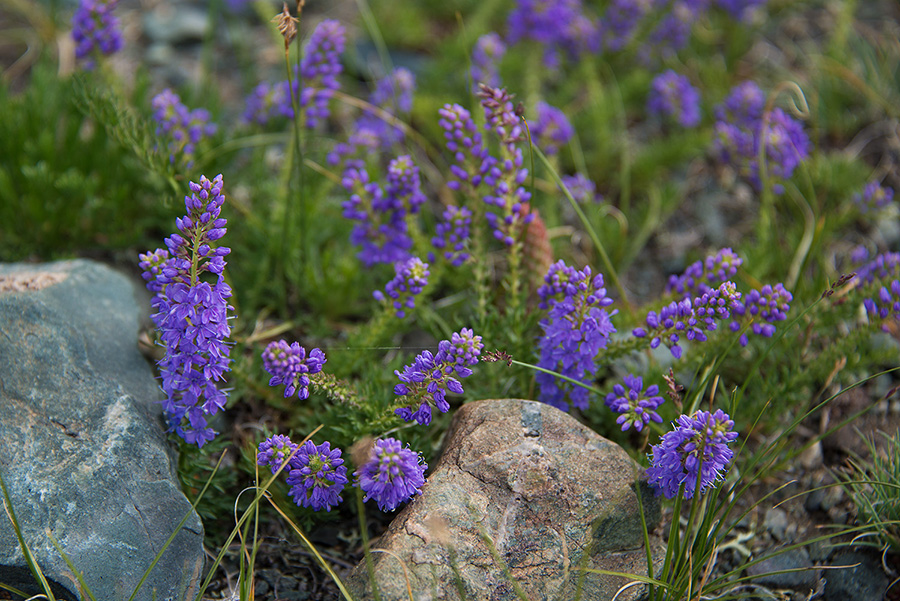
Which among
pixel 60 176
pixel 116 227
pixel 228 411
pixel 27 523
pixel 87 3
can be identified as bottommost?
pixel 228 411

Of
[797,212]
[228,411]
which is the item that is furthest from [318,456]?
[797,212]

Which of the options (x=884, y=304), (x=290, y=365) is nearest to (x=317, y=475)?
(x=290, y=365)

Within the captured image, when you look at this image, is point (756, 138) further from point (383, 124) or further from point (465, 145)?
point (383, 124)

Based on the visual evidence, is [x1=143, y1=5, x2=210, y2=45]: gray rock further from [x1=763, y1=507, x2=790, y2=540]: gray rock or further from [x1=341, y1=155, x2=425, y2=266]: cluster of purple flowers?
[x1=763, y1=507, x2=790, y2=540]: gray rock

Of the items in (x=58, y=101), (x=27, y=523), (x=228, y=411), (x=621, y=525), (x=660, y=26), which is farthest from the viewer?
(x=660, y=26)

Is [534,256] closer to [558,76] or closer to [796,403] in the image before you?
[796,403]

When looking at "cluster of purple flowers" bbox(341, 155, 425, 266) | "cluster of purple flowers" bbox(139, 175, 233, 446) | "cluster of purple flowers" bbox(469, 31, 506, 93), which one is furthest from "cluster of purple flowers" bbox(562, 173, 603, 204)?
"cluster of purple flowers" bbox(139, 175, 233, 446)

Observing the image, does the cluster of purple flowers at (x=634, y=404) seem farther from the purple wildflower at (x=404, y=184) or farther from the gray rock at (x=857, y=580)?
the purple wildflower at (x=404, y=184)
